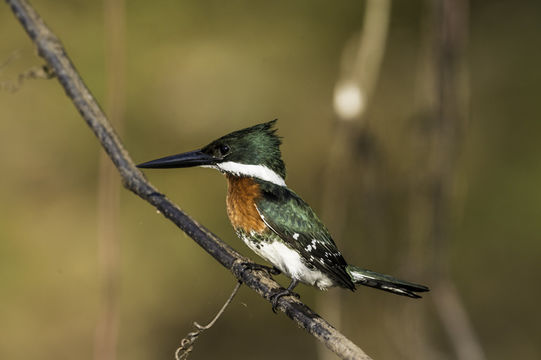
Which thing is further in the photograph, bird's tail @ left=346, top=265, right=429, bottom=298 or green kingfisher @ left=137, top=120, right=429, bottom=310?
green kingfisher @ left=137, top=120, right=429, bottom=310

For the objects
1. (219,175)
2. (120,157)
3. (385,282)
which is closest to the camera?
(120,157)

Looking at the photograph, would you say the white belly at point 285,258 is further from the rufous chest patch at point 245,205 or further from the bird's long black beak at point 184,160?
the bird's long black beak at point 184,160

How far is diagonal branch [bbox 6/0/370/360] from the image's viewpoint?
6.06 feet

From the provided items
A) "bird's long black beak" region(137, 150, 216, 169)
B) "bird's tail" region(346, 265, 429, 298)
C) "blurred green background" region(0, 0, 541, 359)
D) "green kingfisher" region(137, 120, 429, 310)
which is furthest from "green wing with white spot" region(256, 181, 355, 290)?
"blurred green background" region(0, 0, 541, 359)

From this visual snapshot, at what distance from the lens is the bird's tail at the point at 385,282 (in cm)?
217

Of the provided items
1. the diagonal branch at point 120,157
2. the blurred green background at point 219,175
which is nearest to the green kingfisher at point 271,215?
the diagonal branch at point 120,157

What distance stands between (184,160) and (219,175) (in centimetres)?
221

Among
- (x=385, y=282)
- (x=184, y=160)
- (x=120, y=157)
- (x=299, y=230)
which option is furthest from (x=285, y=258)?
(x=120, y=157)

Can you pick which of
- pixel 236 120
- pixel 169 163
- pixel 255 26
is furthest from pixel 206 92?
pixel 169 163

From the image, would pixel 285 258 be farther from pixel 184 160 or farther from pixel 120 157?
pixel 120 157

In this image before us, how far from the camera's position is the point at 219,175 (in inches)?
180

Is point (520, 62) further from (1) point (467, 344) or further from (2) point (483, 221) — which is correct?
(1) point (467, 344)

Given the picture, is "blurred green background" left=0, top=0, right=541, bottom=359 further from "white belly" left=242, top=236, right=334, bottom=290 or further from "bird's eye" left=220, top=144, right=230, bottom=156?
"bird's eye" left=220, top=144, right=230, bottom=156

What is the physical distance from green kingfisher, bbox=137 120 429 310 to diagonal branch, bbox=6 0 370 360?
0.31 metres
